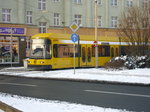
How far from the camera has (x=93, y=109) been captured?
7.88 m

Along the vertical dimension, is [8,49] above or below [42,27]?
below

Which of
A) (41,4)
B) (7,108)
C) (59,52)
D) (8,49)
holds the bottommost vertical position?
(7,108)

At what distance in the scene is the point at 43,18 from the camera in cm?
3834

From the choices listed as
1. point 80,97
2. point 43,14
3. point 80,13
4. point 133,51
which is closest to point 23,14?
point 43,14

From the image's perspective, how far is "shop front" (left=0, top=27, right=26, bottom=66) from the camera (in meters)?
34.1

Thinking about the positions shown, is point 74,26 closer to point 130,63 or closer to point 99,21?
point 130,63

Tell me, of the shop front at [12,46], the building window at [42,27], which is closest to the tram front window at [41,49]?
the shop front at [12,46]

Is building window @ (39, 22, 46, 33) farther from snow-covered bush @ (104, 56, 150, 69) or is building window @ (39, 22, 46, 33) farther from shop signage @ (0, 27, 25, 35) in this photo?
snow-covered bush @ (104, 56, 150, 69)

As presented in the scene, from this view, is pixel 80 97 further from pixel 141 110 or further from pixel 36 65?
pixel 36 65

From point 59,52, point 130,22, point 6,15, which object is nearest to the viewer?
point 130,22

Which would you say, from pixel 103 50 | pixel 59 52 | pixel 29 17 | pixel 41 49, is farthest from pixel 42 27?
pixel 41 49

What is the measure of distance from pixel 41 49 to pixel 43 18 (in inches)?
560

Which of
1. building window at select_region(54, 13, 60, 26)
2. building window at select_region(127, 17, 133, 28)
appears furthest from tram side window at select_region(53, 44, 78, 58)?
building window at select_region(54, 13, 60, 26)

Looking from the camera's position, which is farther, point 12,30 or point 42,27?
point 42,27
